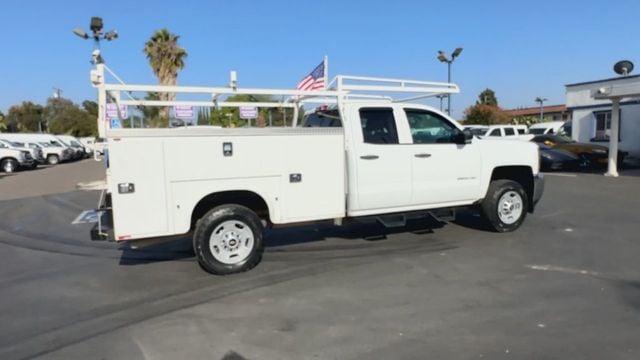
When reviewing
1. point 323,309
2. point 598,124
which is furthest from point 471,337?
point 598,124

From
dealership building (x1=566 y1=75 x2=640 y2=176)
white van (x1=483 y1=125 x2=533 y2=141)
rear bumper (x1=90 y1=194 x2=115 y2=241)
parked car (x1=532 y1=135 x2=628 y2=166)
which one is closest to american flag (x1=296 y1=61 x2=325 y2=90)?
rear bumper (x1=90 y1=194 x2=115 y2=241)

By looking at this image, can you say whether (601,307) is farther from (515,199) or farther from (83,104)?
(83,104)

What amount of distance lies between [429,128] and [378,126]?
0.89m

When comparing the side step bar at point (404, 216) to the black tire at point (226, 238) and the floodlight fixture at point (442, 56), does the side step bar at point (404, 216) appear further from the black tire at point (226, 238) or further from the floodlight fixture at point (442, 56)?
the floodlight fixture at point (442, 56)

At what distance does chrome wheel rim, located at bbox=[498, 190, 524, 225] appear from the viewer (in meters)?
7.98

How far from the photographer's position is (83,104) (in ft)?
314

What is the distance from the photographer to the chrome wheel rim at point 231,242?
19.9 ft

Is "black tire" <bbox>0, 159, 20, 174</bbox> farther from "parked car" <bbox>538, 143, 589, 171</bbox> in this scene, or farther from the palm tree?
"parked car" <bbox>538, 143, 589, 171</bbox>

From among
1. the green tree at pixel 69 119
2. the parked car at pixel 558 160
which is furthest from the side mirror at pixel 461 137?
the green tree at pixel 69 119

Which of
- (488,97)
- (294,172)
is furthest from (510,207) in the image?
(488,97)

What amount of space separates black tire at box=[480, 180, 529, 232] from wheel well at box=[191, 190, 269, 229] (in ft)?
11.9

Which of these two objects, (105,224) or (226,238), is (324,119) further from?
(105,224)

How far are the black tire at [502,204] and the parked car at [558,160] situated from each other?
12.7 meters

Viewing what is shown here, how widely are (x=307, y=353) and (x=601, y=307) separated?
2.91m
